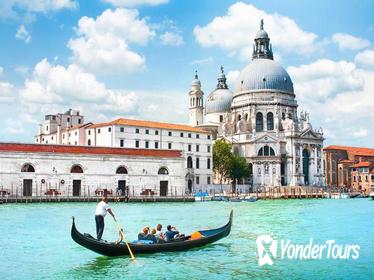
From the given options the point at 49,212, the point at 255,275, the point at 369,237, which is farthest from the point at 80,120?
the point at 255,275

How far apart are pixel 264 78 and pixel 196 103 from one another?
376 inches

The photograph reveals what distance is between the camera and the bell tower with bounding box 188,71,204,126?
76500 mm

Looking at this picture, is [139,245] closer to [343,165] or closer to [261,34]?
[261,34]

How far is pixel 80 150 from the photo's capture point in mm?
43625

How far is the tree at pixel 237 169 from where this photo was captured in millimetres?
63812

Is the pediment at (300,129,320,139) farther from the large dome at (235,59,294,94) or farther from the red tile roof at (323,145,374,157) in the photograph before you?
the red tile roof at (323,145,374,157)

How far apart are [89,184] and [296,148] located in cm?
3161

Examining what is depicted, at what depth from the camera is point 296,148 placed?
6838cm

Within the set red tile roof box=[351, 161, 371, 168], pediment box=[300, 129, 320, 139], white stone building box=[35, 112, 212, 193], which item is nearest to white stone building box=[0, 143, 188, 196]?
white stone building box=[35, 112, 212, 193]

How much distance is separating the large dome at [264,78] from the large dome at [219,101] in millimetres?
4785

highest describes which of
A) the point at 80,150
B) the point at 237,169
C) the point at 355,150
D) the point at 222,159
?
the point at 355,150

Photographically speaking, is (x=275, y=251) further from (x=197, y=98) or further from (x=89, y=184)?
(x=197, y=98)

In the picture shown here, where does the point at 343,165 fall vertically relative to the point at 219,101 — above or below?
below

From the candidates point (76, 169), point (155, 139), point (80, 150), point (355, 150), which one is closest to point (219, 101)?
point (355, 150)
